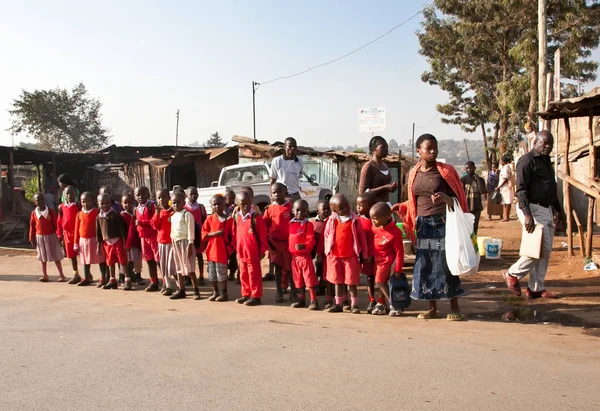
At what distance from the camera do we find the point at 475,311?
661 centimetres

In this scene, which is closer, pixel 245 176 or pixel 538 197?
pixel 538 197

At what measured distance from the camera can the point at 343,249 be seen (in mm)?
6598

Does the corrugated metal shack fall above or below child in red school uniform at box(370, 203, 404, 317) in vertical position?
above

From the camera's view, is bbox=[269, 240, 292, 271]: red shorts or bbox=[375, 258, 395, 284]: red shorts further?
bbox=[269, 240, 292, 271]: red shorts

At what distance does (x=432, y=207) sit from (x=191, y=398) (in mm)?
3309

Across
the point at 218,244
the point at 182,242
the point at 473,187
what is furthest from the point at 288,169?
the point at 473,187

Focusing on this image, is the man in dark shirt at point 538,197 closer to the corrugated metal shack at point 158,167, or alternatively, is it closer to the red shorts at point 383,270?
the red shorts at point 383,270

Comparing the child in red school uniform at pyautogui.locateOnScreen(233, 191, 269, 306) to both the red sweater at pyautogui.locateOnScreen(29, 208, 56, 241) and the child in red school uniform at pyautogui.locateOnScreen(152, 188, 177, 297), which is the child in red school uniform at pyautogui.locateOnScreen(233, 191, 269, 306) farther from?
the red sweater at pyautogui.locateOnScreen(29, 208, 56, 241)

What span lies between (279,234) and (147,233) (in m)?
2.21

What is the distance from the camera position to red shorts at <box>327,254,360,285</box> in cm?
656

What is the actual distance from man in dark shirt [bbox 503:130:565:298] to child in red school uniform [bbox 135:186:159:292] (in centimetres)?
493

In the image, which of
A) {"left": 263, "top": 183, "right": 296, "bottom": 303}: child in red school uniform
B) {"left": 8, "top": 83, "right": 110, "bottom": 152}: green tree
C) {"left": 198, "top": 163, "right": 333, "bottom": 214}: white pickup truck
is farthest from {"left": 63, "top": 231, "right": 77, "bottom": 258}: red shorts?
{"left": 8, "top": 83, "right": 110, "bottom": 152}: green tree

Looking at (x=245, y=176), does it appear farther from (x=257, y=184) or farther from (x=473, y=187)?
(x=473, y=187)

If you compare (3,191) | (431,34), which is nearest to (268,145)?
(3,191)
